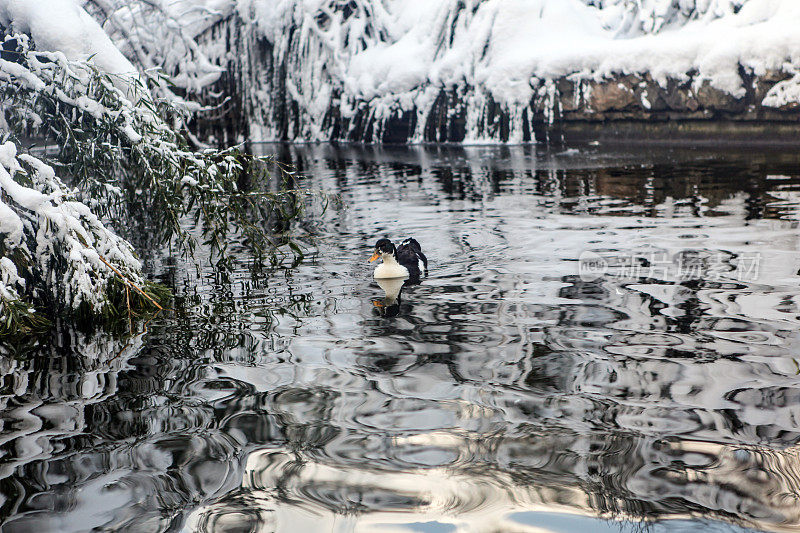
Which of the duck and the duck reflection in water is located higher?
the duck

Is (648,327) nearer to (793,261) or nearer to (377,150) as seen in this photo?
(793,261)

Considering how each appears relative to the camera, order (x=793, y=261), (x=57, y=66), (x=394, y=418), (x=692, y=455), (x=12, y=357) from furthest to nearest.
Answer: (x=793, y=261), (x=57, y=66), (x=12, y=357), (x=394, y=418), (x=692, y=455)

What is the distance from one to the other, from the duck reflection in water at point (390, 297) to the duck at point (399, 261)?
2.1 inches

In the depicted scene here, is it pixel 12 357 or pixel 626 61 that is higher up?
pixel 626 61

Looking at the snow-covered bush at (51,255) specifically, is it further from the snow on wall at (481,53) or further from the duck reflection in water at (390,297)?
the snow on wall at (481,53)

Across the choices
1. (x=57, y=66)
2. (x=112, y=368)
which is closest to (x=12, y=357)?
(x=112, y=368)

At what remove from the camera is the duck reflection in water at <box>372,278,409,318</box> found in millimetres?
5543

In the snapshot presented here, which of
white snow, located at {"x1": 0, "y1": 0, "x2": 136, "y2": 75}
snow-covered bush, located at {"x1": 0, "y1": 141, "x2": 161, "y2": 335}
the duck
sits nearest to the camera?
snow-covered bush, located at {"x1": 0, "y1": 141, "x2": 161, "y2": 335}

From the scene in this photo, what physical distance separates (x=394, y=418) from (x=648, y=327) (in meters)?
2.09

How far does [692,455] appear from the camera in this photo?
311cm

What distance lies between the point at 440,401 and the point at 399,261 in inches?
121

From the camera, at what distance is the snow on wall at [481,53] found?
744 inches

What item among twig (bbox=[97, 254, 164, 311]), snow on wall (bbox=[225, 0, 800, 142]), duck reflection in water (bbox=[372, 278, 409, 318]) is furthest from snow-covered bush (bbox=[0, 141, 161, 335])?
snow on wall (bbox=[225, 0, 800, 142])

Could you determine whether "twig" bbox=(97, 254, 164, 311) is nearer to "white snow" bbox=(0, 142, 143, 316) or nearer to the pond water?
"white snow" bbox=(0, 142, 143, 316)
